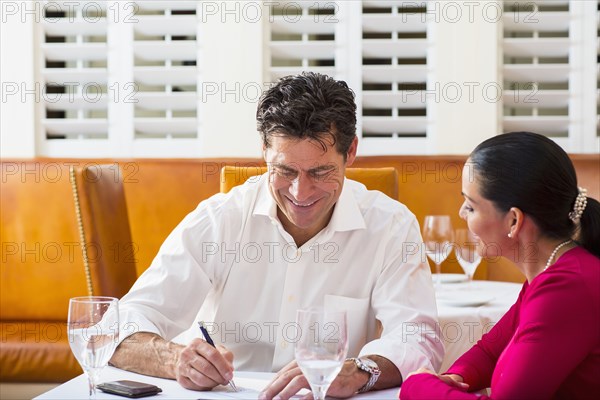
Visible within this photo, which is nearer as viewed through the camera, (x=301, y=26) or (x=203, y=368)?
(x=203, y=368)

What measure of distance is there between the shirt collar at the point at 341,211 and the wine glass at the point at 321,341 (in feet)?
2.85

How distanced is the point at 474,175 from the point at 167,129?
8.84 ft

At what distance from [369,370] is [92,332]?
20.3 inches

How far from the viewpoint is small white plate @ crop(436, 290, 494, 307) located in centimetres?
253

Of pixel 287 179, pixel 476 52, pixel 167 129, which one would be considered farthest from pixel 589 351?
pixel 167 129

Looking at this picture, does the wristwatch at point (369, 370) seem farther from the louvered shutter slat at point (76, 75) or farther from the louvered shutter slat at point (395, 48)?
the louvered shutter slat at point (76, 75)

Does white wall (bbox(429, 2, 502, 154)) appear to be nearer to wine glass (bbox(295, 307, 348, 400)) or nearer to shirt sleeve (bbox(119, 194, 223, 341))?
shirt sleeve (bbox(119, 194, 223, 341))

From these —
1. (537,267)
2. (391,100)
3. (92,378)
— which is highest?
(391,100)

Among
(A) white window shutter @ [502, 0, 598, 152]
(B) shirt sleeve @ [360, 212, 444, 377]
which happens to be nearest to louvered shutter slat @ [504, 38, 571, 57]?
(A) white window shutter @ [502, 0, 598, 152]

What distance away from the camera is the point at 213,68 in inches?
155

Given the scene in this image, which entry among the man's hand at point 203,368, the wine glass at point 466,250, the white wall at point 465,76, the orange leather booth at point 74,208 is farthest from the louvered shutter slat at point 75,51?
the man's hand at point 203,368

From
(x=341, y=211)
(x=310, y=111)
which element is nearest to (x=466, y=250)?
(x=341, y=211)

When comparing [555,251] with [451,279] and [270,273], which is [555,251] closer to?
[270,273]

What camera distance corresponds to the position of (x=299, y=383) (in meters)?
1.40
